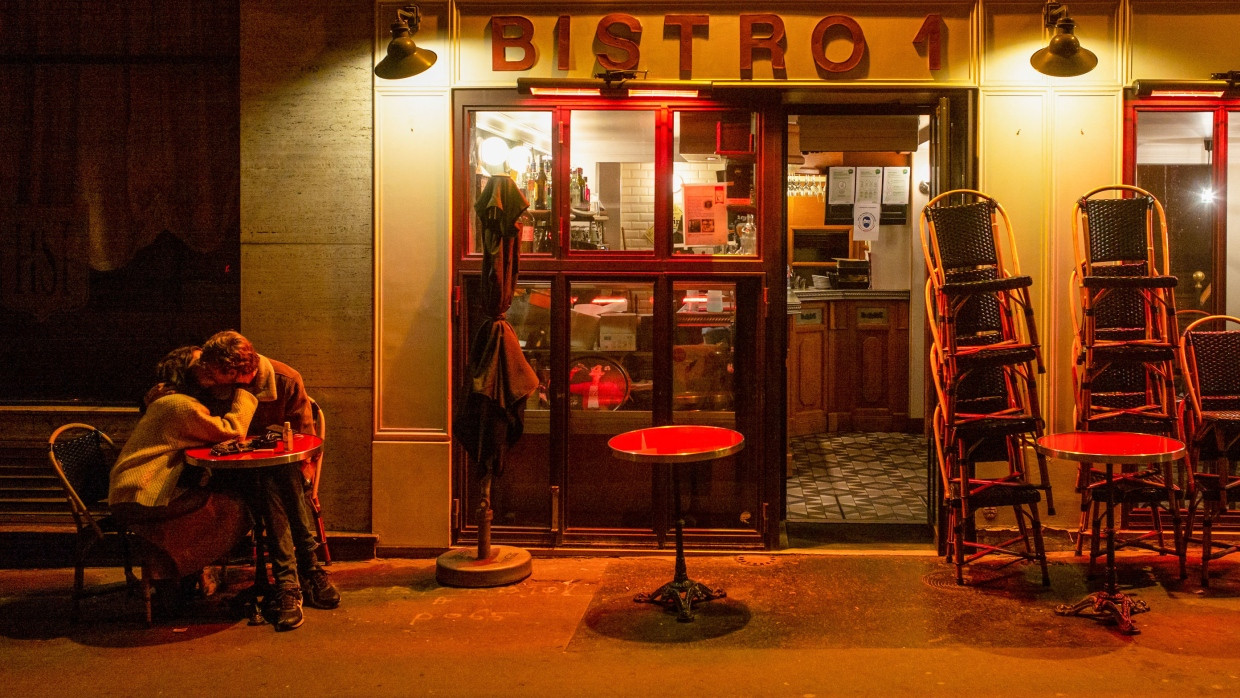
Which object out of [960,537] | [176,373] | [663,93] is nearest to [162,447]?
[176,373]

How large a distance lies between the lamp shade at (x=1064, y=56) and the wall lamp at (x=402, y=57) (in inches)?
157

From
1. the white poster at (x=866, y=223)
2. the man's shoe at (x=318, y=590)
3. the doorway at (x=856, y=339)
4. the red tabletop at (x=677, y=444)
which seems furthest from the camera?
the white poster at (x=866, y=223)

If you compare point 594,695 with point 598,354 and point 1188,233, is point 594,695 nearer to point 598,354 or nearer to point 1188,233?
point 598,354

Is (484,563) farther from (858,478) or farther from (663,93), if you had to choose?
(858,478)

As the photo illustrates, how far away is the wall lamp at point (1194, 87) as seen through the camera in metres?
6.83

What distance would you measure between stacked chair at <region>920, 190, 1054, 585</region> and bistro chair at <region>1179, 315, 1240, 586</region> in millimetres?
898

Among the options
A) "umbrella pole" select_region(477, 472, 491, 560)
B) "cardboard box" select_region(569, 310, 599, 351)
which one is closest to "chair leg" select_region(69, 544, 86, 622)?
"umbrella pole" select_region(477, 472, 491, 560)

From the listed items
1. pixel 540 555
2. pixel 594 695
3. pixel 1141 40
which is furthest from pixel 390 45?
pixel 1141 40

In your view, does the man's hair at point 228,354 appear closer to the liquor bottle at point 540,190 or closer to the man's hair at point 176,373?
the man's hair at point 176,373

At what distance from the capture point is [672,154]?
23.4 ft

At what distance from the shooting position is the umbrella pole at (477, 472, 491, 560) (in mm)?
6602

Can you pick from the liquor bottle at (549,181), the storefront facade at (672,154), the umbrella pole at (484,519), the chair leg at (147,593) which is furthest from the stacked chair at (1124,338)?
the chair leg at (147,593)

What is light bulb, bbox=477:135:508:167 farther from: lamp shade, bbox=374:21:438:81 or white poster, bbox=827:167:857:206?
white poster, bbox=827:167:857:206

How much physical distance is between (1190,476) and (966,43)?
319cm
